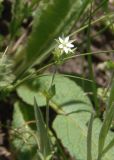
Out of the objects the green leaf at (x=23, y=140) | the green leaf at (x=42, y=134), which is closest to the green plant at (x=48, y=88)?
the green leaf at (x=23, y=140)

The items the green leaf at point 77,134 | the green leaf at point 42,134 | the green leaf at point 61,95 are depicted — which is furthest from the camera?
the green leaf at point 61,95

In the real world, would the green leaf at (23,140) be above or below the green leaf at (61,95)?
below

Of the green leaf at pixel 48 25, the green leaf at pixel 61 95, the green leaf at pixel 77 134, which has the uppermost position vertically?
the green leaf at pixel 48 25

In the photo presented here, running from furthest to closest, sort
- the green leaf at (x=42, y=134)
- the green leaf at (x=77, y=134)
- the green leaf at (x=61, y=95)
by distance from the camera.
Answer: the green leaf at (x=61, y=95) → the green leaf at (x=77, y=134) → the green leaf at (x=42, y=134)

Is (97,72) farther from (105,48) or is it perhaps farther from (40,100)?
(40,100)

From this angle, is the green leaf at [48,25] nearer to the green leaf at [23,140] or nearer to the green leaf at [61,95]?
the green leaf at [61,95]

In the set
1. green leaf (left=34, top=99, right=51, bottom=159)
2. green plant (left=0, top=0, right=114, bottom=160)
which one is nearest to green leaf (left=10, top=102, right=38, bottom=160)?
green plant (left=0, top=0, right=114, bottom=160)

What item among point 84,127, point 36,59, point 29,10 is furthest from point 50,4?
point 84,127

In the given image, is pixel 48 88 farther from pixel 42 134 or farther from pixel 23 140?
pixel 42 134
